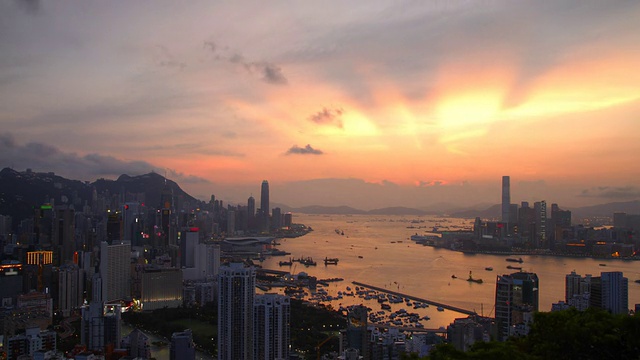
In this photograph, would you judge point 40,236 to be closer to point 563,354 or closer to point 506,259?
point 506,259

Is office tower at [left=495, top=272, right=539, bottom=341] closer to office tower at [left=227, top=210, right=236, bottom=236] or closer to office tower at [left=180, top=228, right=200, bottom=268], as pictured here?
office tower at [left=180, top=228, right=200, bottom=268]

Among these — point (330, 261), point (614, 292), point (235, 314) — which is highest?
point (614, 292)

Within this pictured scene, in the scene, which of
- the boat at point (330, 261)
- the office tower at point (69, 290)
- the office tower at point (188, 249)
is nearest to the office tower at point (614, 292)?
the office tower at point (69, 290)

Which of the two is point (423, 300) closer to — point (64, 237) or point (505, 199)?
point (64, 237)

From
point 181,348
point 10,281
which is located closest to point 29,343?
point 181,348

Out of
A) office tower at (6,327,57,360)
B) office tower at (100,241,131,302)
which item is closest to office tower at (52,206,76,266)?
office tower at (100,241,131,302)
